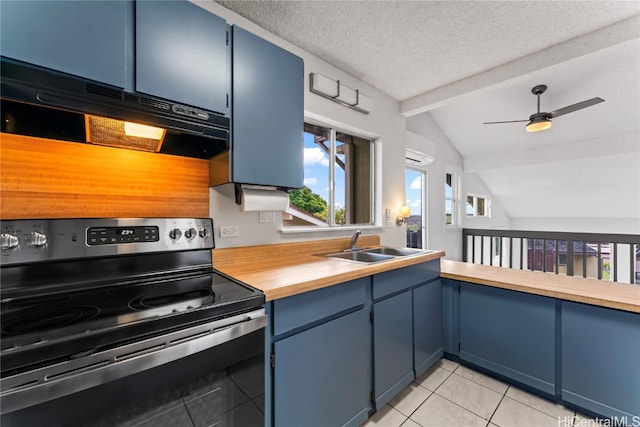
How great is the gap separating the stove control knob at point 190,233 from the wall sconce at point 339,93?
1.48 metres

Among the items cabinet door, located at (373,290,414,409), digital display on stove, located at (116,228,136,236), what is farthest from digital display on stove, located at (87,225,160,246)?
cabinet door, located at (373,290,414,409)

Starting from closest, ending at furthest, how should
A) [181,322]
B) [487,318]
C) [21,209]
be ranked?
[181,322]
[21,209]
[487,318]

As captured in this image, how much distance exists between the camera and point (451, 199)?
536 cm

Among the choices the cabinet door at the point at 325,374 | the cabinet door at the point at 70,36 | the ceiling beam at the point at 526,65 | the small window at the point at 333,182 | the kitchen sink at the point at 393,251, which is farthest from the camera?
the small window at the point at 333,182

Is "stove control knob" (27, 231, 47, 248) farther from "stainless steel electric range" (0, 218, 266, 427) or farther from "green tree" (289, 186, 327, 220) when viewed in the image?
"green tree" (289, 186, 327, 220)

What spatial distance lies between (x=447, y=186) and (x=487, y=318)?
3.76 meters

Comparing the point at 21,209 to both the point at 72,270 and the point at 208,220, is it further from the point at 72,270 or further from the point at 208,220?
the point at 208,220

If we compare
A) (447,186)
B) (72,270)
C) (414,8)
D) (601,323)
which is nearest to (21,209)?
(72,270)

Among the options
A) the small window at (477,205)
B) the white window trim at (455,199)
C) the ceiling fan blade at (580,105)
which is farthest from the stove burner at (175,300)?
the small window at (477,205)

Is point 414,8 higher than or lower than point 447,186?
higher

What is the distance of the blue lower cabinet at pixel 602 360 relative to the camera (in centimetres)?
153

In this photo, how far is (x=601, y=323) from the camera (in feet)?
5.27

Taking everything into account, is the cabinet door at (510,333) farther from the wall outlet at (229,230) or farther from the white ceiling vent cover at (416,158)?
the white ceiling vent cover at (416,158)

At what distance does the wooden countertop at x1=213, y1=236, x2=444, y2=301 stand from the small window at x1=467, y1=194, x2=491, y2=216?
4767 mm
